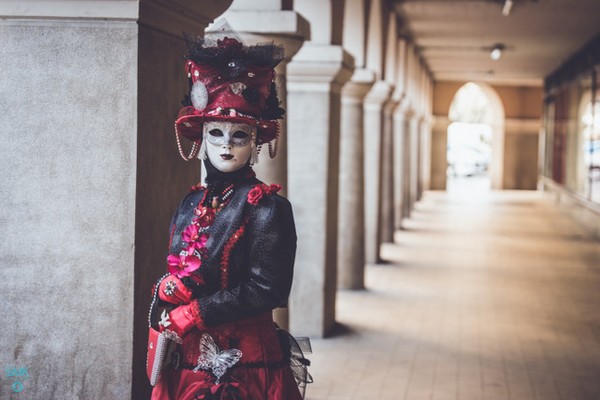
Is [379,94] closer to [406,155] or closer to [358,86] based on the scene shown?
[358,86]

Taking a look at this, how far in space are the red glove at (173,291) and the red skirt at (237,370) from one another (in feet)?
0.42

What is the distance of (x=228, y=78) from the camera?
12.3 feet

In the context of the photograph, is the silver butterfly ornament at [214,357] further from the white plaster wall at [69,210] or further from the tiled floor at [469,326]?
the tiled floor at [469,326]

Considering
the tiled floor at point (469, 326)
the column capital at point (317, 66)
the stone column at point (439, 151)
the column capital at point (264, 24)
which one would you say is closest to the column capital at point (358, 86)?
the column capital at point (317, 66)

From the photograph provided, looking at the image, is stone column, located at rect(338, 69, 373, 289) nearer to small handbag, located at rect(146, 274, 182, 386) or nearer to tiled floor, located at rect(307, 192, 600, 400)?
tiled floor, located at rect(307, 192, 600, 400)

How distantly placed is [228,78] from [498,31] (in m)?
17.7

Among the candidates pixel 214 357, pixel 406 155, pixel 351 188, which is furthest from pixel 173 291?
pixel 406 155

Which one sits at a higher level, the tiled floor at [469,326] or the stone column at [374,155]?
the stone column at [374,155]

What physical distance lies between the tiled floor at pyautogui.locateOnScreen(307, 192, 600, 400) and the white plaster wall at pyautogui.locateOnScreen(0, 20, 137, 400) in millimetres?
2997

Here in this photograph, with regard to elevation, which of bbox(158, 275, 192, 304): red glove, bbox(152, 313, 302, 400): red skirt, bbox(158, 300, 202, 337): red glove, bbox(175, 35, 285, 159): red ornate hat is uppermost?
bbox(175, 35, 285, 159): red ornate hat

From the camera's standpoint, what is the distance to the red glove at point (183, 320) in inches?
145

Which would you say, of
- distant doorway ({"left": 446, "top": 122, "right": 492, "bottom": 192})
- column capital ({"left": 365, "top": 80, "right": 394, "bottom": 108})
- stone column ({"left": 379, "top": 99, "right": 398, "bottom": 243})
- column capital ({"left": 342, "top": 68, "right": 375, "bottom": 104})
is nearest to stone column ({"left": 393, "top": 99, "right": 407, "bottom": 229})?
stone column ({"left": 379, "top": 99, "right": 398, "bottom": 243})

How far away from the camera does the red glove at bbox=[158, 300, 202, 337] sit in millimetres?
3682

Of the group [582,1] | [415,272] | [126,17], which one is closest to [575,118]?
[582,1]
